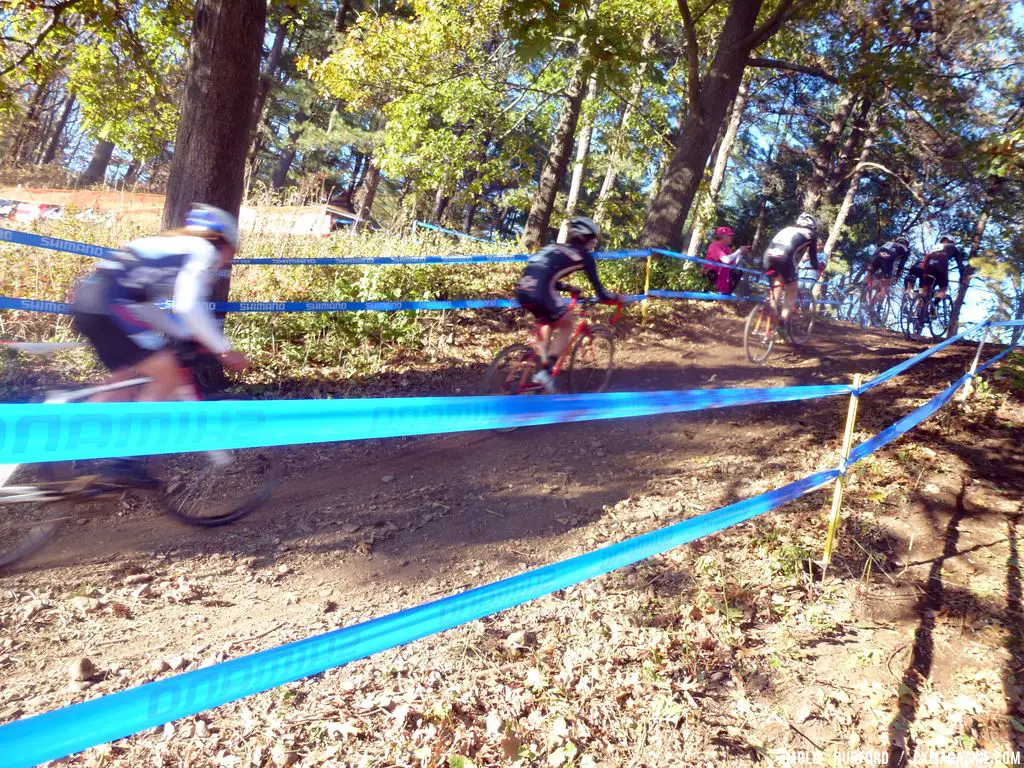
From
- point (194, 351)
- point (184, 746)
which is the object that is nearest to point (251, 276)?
point (194, 351)

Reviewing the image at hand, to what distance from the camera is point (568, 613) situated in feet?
11.7

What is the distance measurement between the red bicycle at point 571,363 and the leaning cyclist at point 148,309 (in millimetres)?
3064

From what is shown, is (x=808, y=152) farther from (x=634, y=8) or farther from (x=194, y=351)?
(x=194, y=351)

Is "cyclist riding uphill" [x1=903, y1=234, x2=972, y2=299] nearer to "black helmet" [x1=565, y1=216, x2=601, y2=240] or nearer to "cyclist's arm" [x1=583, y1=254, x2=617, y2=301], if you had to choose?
"cyclist's arm" [x1=583, y1=254, x2=617, y2=301]

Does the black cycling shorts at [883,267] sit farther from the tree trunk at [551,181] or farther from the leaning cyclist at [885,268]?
the tree trunk at [551,181]

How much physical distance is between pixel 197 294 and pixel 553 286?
335 centimetres

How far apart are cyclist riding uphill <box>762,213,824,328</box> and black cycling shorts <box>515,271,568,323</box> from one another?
14.5 feet

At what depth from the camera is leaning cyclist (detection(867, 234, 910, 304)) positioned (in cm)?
1315

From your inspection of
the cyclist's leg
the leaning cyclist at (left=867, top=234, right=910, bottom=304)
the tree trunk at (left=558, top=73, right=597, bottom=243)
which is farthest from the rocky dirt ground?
the tree trunk at (left=558, top=73, right=597, bottom=243)

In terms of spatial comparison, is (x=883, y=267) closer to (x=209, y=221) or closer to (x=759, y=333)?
(x=759, y=333)

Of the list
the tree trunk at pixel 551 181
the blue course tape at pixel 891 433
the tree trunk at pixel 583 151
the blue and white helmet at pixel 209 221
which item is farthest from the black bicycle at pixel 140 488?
the tree trunk at pixel 583 151

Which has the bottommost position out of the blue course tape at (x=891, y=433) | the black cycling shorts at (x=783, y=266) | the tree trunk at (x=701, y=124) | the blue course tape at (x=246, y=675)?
the blue course tape at (x=246, y=675)

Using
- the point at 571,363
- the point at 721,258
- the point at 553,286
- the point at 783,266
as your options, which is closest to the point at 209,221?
the point at 553,286

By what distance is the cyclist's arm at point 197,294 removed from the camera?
394 centimetres
